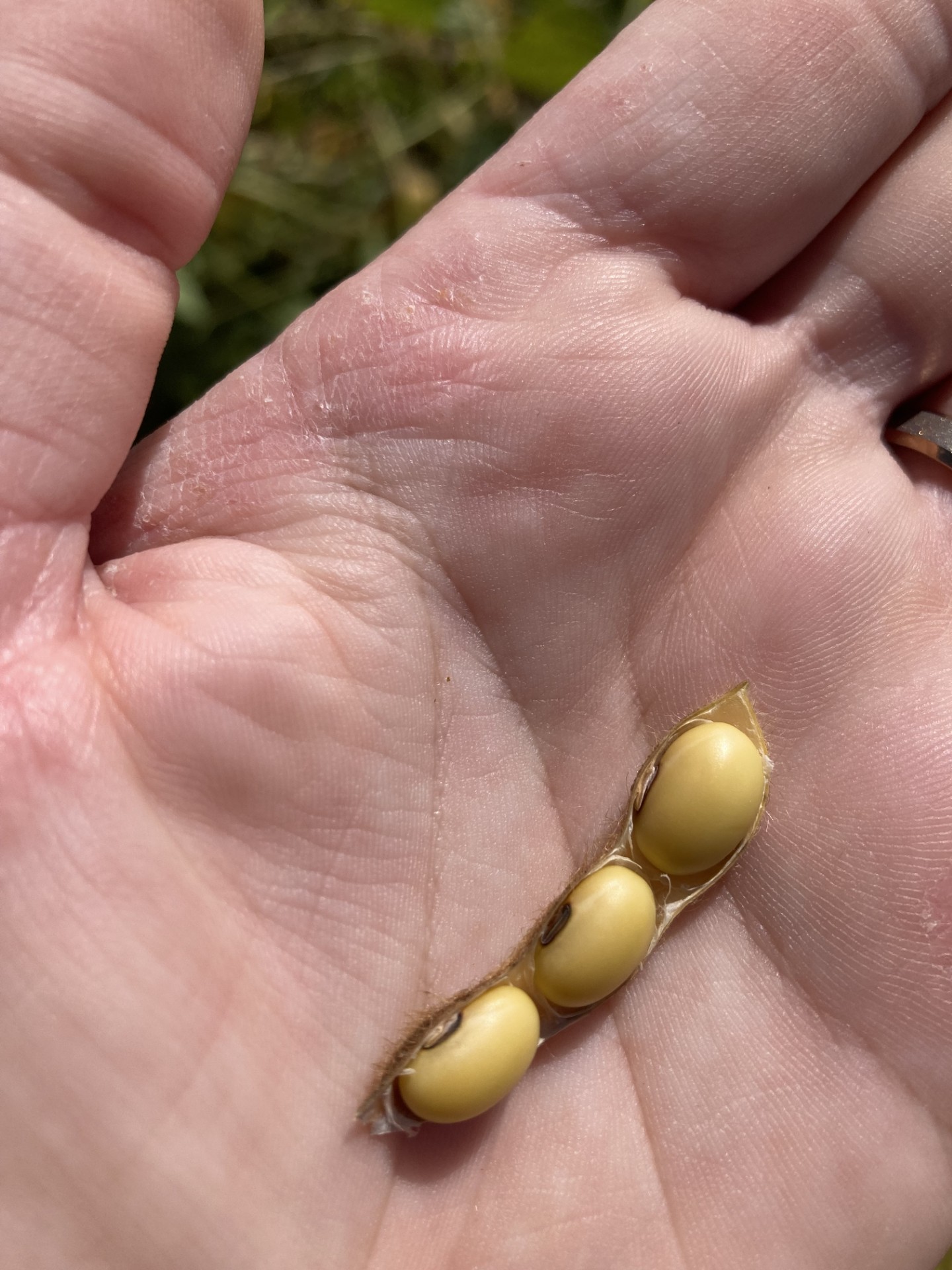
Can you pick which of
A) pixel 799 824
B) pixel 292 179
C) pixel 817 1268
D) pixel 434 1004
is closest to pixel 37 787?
pixel 434 1004

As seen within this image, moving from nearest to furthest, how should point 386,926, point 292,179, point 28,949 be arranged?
point 28,949 → point 386,926 → point 292,179

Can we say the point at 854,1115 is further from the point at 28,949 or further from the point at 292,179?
the point at 292,179

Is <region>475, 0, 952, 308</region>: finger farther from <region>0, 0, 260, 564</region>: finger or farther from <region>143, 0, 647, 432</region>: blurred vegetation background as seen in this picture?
<region>143, 0, 647, 432</region>: blurred vegetation background

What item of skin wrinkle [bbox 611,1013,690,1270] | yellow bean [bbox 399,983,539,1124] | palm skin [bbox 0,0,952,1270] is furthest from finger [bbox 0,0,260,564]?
skin wrinkle [bbox 611,1013,690,1270]

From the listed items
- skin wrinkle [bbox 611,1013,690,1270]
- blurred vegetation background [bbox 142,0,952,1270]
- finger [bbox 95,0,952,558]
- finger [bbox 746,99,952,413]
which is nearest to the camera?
skin wrinkle [bbox 611,1013,690,1270]

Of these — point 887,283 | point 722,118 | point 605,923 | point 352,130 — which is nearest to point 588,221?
point 722,118

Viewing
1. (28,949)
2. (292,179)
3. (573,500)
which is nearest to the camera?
(28,949)

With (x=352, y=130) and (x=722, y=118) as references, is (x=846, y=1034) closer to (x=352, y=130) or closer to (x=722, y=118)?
(x=722, y=118)
